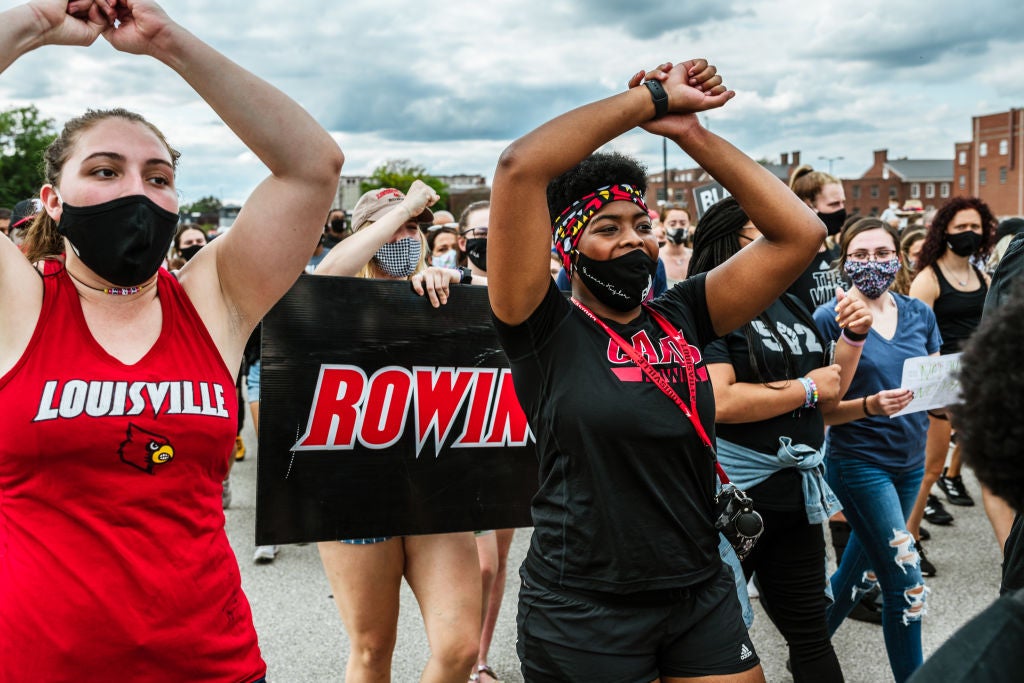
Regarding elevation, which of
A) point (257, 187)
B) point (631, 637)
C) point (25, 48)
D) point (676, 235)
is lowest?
point (631, 637)

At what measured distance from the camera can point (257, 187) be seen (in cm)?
228

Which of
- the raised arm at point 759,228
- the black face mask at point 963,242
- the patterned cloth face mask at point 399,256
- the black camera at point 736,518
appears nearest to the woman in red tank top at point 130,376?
the raised arm at point 759,228

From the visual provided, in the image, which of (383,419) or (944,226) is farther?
(944,226)

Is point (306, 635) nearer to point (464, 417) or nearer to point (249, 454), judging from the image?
point (464, 417)

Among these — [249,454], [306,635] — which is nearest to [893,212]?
[249,454]

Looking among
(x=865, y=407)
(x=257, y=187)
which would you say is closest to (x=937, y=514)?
(x=865, y=407)

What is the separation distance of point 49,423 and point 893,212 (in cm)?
1483

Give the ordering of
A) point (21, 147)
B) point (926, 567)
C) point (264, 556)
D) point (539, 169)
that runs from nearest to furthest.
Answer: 1. point (539, 169)
2. point (926, 567)
3. point (264, 556)
4. point (21, 147)

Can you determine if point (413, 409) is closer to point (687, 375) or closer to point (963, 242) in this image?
point (687, 375)

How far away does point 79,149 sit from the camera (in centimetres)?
210

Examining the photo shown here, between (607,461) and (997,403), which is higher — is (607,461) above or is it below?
below

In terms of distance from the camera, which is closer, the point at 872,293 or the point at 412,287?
the point at 412,287

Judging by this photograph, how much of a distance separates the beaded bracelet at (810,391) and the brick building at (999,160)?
86499 mm

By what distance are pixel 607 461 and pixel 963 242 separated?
16.8ft
